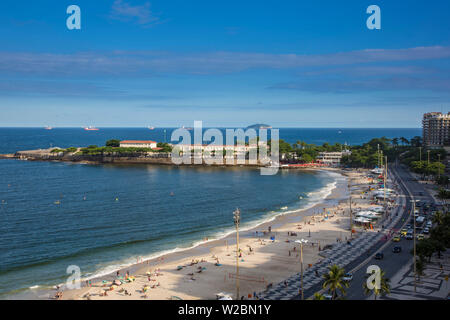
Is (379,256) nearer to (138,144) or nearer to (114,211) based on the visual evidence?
(114,211)

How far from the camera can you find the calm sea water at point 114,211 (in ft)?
148

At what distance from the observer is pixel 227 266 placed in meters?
42.7

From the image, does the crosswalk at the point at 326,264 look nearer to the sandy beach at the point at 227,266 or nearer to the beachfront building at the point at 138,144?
the sandy beach at the point at 227,266

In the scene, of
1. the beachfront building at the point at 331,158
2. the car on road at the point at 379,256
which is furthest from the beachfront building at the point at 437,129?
the car on road at the point at 379,256

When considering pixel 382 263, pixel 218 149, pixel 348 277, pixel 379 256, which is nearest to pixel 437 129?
pixel 218 149

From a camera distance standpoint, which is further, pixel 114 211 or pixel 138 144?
pixel 138 144

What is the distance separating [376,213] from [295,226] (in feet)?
49.6

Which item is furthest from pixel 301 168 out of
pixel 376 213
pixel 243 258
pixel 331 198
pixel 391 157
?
pixel 243 258

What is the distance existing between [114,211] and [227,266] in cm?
3481

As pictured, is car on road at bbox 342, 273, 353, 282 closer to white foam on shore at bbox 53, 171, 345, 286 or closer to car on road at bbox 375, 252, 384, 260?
car on road at bbox 375, 252, 384, 260

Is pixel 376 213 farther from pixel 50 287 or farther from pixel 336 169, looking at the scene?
pixel 336 169

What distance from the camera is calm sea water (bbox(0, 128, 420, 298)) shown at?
45.0 m

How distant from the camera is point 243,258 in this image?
149 feet

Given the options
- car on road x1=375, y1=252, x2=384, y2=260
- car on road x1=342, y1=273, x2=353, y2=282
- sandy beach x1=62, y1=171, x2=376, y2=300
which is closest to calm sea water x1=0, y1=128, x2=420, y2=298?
sandy beach x1=62, y1=171, x2=376, y2=300
